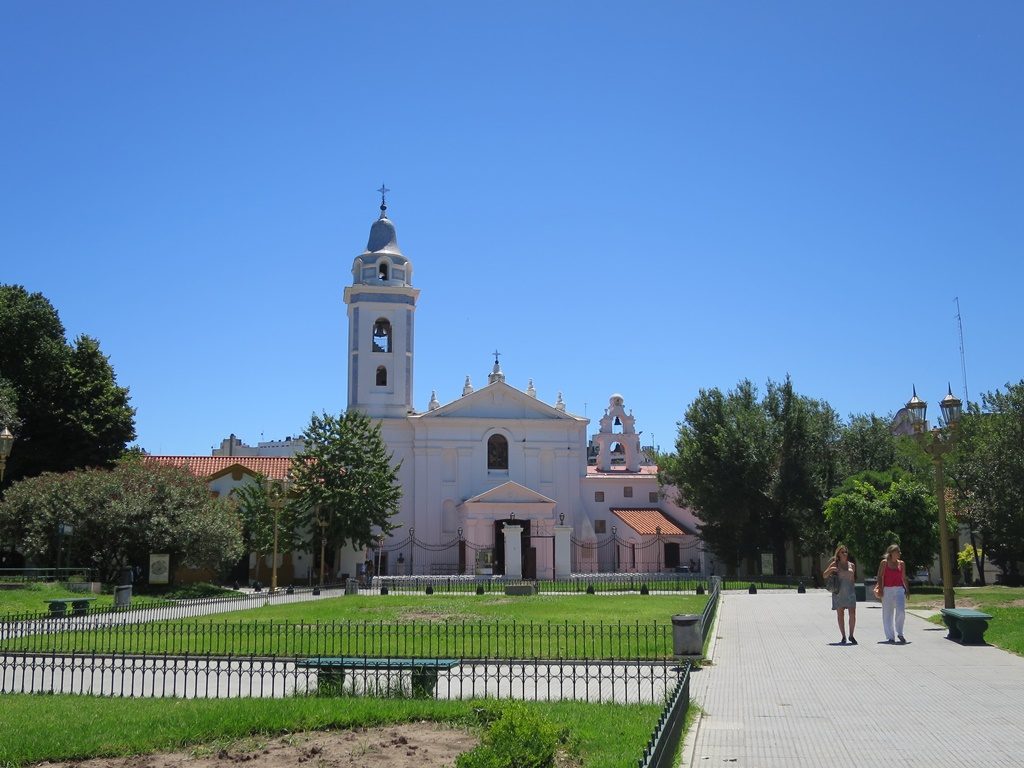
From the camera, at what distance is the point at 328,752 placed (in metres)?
8.66

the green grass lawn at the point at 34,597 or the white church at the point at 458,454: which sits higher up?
the white church at the point at 458,454

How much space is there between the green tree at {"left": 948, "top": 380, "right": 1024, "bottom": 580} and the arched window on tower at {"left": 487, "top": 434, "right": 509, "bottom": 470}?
23.6 m

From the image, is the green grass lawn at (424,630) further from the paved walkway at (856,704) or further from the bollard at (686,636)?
the paved walkway at (856,704)

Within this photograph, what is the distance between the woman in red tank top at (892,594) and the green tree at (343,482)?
94.1 feet

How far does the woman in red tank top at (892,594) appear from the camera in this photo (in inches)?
681

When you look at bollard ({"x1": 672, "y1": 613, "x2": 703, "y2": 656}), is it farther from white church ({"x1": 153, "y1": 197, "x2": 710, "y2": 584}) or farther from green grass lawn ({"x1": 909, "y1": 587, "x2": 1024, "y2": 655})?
white church ({"x1": 153, "y1": 197, "x2": 710, "y2": 584})

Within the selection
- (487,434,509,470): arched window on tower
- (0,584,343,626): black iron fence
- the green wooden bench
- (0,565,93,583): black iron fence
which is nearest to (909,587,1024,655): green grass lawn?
the green wooden bench

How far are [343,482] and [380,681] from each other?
31.6m

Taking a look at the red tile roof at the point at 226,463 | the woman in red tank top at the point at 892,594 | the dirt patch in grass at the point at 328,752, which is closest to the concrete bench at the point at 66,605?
A: the dirt patch in grass at the point at 328,752

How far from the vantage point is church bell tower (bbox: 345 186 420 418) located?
182ft

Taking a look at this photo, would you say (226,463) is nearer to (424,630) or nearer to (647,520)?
(647,520)

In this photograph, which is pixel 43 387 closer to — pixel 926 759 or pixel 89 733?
pixel 89 733

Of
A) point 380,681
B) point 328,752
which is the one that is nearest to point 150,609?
point 380,681

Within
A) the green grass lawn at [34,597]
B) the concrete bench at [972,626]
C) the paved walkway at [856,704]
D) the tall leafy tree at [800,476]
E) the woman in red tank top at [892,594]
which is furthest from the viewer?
the tall leafy tree at [800,476]
